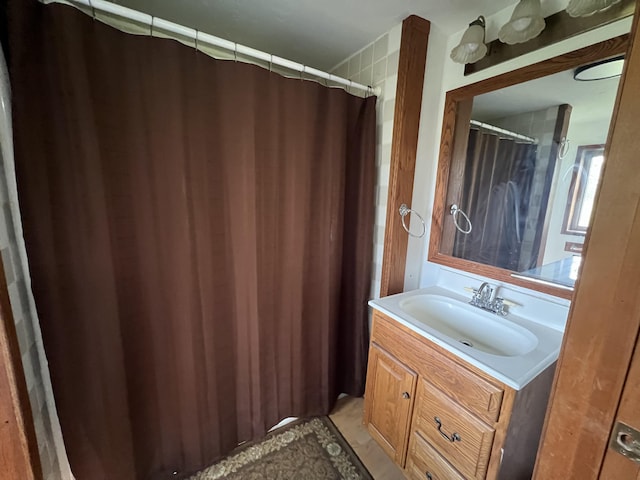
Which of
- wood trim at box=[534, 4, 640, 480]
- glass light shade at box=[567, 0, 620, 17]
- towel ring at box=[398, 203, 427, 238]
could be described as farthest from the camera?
towel ring at box=[398, 203, 427, 238]

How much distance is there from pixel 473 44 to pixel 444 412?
60.9 inches

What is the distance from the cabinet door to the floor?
121 millimetres

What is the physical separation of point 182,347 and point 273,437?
0.79 m

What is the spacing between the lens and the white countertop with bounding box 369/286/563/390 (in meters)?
0.81

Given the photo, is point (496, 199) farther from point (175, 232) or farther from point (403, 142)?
point (175, 232)

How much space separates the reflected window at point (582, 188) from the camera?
98 centimetres

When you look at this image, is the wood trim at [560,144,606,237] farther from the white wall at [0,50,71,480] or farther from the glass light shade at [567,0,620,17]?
the white wall at [0,50,71,480]

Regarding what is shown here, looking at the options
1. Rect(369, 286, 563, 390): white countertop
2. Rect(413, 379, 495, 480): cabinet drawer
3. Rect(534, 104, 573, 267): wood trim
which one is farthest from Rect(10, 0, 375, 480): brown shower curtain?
Rect(534, 104, 573, 267): wood trim

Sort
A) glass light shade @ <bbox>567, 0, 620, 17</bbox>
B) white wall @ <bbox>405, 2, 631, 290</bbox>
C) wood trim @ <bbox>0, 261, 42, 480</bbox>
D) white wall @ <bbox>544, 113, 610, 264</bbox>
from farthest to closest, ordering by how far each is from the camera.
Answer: white wall @ <bbox>405, 2, 631, 290</bbox>
white wall @ <bbox>544, 113, 610, 264</bbox>
glass light shade @ <bbox>567, 0, 620, 17</bbox>
wood trim @ <bbox>0, 261, 42, 480</bbox>

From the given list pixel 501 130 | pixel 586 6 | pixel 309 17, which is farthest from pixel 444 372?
pixel 309 17

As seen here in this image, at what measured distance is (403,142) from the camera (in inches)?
53.6

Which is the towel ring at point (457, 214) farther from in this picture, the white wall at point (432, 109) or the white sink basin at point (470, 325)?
the white sink basin at point (470, 325)

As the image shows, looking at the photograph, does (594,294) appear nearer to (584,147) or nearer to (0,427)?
(584,147)

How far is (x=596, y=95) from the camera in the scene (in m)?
0.98
